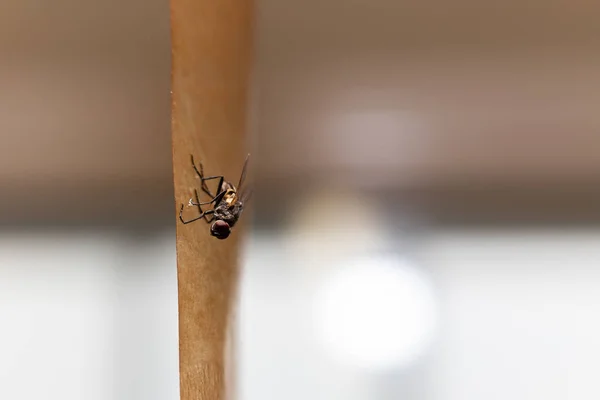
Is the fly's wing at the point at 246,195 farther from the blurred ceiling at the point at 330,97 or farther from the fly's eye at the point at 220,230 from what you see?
the fly's eye at the point at 220,230

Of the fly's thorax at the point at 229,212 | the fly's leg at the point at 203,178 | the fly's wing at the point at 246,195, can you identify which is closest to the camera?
the fly's leg at the point at 203,178

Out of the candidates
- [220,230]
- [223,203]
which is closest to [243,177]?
[223,203]

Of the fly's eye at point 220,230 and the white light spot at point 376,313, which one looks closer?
the fly's eye at point 220,230

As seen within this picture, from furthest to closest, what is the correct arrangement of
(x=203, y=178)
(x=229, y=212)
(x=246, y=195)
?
(x=246, y=195), (x=229, y=212), (x=203, y=178)

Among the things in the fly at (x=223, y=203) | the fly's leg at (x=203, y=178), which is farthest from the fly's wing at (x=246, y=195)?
the fly's leg at (x=203, y=178)

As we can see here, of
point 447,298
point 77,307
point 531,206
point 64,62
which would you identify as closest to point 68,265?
point 77,307

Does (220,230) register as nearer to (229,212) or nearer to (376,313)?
(229,212)
